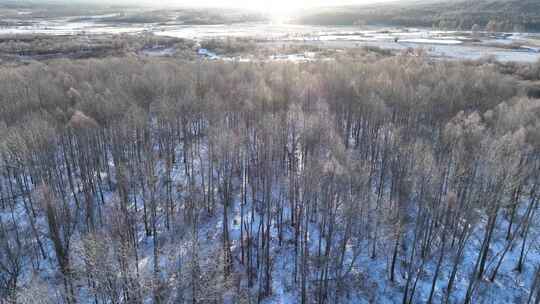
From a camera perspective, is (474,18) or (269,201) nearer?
(269,201)

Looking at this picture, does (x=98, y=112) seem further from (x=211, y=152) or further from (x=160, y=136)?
(x=211, y=152)

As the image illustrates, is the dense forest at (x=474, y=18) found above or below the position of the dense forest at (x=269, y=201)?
above

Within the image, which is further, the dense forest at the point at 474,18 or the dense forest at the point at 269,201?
the dense forest at the point at 474,18

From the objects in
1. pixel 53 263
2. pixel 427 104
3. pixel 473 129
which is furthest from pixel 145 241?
pixel 427 104

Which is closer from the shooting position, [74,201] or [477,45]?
[74,201]

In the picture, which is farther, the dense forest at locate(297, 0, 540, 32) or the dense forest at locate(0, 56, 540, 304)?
the dense forest at locate(297, 0, 540, 32)

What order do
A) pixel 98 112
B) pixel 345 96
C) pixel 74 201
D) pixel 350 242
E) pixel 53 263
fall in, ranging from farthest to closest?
pixel 345 96, pixel 98 112, pixel 74 201, pixel 350 242, pixel 53 263

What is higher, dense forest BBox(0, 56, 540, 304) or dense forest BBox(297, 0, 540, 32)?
dense forest BBox(297, 0, 540, 32)

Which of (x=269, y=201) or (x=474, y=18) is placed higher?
(x=474, y=18)
